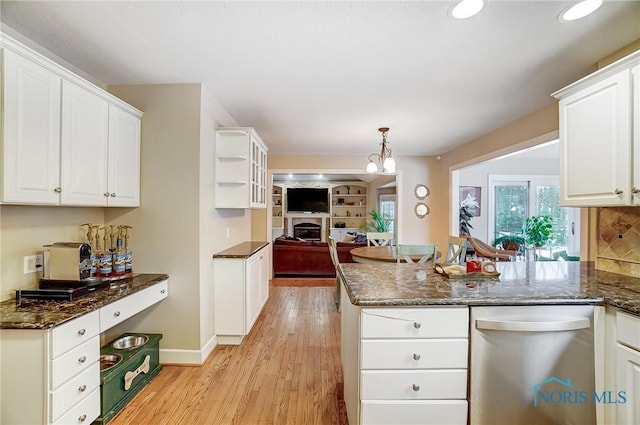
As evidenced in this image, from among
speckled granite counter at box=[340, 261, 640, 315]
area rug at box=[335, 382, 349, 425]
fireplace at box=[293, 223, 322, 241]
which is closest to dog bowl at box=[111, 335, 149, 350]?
area rug at box=[335, 382, 349, 425]

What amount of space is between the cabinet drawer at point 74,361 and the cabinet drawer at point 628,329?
A: 276 centimetres

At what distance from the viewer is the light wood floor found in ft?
6.29

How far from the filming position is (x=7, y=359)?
142 cm

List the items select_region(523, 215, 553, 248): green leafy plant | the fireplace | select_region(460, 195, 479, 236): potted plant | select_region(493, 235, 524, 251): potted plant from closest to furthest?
select_region(523, 215, 553, 248): green leafy plant, select_region(493, 235, 524, 251): potted plant, select_region(460, 195, 479, 236): potted plant, the fireplace

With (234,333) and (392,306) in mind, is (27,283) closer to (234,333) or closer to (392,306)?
(234,333)

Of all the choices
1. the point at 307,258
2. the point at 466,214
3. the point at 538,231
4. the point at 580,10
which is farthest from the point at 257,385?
the point at 538,231

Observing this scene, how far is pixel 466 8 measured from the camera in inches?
58.5

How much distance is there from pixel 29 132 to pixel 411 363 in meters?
2.38

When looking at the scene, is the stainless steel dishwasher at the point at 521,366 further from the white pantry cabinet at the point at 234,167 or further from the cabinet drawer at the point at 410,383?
the white pantry cabinet at the point at 234,167

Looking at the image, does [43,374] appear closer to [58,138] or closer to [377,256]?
[58,138]

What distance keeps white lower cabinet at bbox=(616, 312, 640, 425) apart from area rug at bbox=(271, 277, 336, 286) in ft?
13.9

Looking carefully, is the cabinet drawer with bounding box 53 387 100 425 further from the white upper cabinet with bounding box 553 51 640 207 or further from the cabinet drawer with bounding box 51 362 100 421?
the white upper cabinet with bounding box 553 51 640 207

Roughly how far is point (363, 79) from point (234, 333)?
2701 millimetres

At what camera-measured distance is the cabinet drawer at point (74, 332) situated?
57.1 inches
